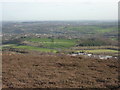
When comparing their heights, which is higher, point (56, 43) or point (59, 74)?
point (59, 74)

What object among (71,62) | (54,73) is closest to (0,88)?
(54,73)

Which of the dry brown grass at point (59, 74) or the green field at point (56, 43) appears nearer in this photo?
the dry brown grass at point (59, 74)

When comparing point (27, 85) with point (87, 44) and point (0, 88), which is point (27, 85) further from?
point (87, 44)

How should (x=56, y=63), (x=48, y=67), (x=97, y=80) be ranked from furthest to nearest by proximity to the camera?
(x=56, y=63) → (x=48, y=67) → (x=97, y=80)

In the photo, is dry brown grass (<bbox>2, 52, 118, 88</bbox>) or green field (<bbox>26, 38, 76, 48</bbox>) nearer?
dry brown grass (<bbox>2, 52, 118, 88</bbox>)

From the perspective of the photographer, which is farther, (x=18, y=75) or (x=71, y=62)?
(x=71, y=62)

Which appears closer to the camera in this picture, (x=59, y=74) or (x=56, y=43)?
(x=59, y=74)

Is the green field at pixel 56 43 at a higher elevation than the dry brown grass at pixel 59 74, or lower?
lower

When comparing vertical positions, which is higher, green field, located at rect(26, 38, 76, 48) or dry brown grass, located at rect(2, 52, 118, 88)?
dry brown grass, located at rect(2, 52, 118, 88)
